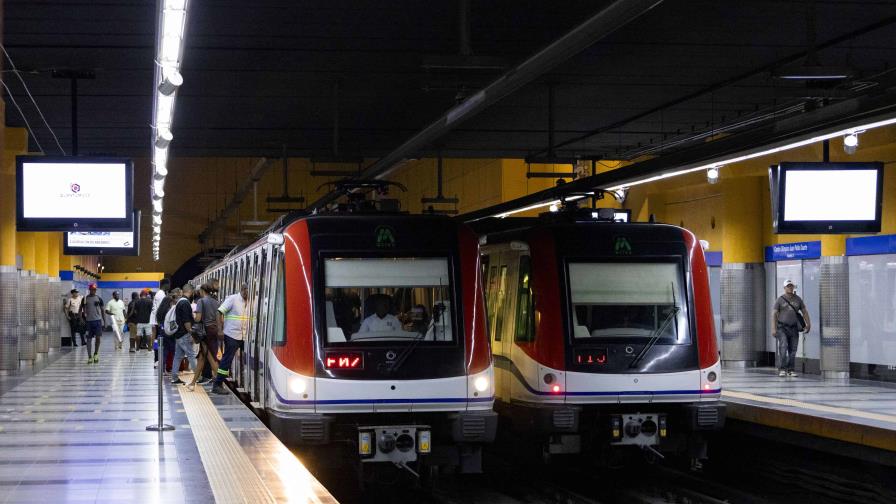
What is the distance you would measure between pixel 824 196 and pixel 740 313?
961cm

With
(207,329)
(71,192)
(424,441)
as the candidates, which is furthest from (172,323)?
(424,441)

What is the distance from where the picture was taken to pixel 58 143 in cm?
2588

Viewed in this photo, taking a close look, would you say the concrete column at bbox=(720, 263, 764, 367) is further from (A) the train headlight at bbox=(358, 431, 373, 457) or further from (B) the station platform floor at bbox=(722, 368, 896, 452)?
(A) the train headlight at bbox=(358, 431, 373, 457)

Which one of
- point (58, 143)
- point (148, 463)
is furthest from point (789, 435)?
point (58, 143)

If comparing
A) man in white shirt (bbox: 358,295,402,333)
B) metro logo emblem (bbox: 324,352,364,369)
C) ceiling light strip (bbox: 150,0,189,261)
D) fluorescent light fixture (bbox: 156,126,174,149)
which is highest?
ceiling light strip (bbox: 150,0,189,261)

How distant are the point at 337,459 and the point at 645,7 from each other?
602 cm

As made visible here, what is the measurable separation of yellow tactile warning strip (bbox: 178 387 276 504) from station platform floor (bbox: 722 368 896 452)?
6.20 m

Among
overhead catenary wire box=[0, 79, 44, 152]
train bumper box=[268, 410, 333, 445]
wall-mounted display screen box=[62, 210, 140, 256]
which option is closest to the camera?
train bumper box=[268, 410, 333, 445]

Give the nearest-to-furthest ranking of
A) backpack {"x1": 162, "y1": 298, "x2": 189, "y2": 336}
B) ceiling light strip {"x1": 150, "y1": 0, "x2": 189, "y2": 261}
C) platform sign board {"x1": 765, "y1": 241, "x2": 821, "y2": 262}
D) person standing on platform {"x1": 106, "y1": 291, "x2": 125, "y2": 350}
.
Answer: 1. ceiling light strip {"x1": 150, "y1": 0, "x2": 189, "y2": 261}
2. backpack {"x1": 162, "y1": 298, "x2": 189, "y2": 336}
3. platform sign board {"x1": 765, "y1": 241, "x2": 821, "y2": 262}
4. person standing on platform {"x1": 106, "y1": 291, "x2": 125, "y2": 350}

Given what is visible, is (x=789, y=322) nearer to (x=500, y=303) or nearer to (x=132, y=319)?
(x=500, y=303)

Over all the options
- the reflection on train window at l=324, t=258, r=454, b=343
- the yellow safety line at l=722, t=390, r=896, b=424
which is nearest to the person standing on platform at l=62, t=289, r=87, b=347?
the yellow safety line at l=722, t=390, r=896, b=424

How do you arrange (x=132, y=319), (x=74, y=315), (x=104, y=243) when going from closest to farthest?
1. (x=104, y=243)
2. (x=132, y=319)
3. (x=74, y=315)

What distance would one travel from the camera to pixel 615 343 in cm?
1247

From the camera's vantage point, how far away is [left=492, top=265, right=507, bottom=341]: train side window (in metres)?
14.1
